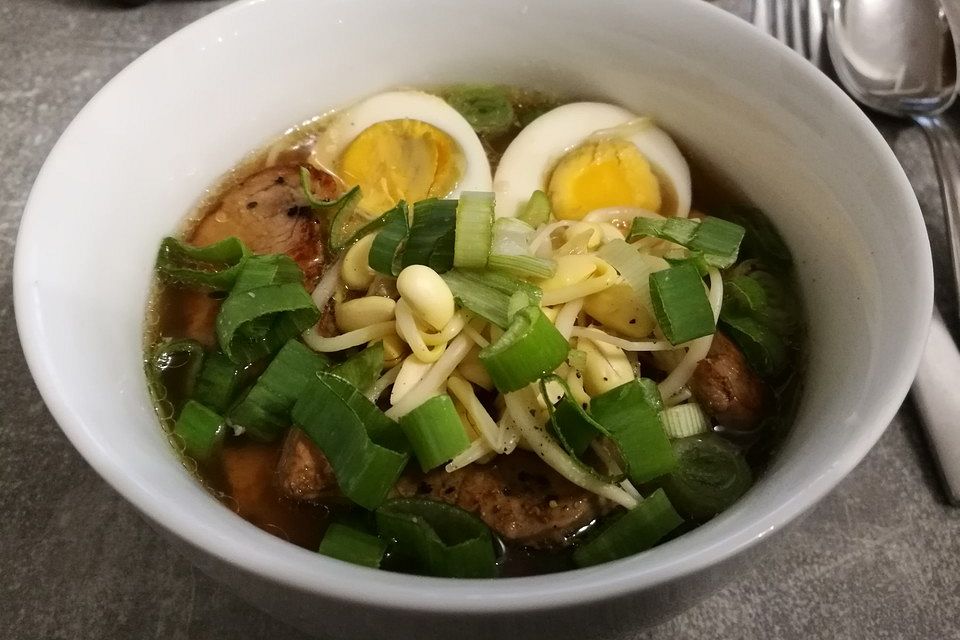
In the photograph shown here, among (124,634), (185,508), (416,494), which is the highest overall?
(185,508)

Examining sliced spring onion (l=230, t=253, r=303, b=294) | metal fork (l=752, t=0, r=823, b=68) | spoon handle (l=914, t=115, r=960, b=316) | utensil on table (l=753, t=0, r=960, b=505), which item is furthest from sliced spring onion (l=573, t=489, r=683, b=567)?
metal fork (l=752, t=0, r=823, b=68)

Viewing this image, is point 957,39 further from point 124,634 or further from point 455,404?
point 124,634

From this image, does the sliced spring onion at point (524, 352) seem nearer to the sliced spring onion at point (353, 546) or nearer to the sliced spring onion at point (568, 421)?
the sliced spring onion at point (568, 421)

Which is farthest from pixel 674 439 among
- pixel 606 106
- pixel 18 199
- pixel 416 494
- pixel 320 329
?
pixel 18 199

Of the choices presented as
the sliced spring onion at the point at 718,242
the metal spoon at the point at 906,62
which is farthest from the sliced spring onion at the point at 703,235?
the metal spoon at the point at 906,62

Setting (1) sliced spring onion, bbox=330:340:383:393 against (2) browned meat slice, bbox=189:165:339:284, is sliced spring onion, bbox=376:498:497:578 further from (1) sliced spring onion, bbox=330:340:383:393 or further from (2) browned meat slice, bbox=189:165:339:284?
(2) browned meat slice, bbox=189:165:339:284

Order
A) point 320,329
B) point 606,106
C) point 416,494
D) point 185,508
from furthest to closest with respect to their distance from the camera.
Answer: point 606,106 → point 320,329 → point 416,494 → point 185,508

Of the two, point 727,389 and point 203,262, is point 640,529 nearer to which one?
point 727,389
